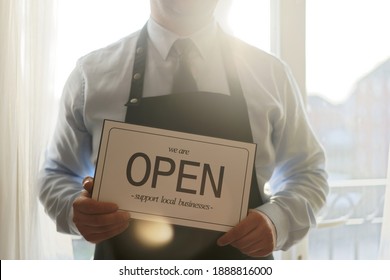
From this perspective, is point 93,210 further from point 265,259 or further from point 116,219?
point 265,259

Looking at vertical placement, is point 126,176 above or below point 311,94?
below

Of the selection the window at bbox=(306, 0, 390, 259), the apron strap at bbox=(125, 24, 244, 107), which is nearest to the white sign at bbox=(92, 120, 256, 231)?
the apron strap at bbox=(125, 24, 244, 107)

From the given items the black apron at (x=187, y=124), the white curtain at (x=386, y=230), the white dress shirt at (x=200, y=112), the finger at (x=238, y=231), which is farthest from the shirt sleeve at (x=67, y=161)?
the white curtain at (x=386, y=230)

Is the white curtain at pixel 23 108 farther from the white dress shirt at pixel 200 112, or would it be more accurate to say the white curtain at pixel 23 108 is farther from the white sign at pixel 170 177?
the white sign at pixel 170 177

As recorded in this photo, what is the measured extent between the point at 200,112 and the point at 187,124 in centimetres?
4

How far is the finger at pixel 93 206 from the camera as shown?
822 mm

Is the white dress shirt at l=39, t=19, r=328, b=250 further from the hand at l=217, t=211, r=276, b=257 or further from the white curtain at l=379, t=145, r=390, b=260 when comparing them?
the white curtain at l=379, t=145, r=390, b=260

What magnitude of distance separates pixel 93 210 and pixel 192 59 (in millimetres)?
372

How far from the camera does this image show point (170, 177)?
0.83 m

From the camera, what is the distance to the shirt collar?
96cm

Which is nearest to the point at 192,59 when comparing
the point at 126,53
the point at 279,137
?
the point at 126,53

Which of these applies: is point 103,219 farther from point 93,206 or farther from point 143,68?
point 143,68

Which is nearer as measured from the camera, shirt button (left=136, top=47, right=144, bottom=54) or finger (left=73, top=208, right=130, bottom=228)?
finger (left=73, top=208, right=130, bottom=228)

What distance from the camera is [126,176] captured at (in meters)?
0.83
